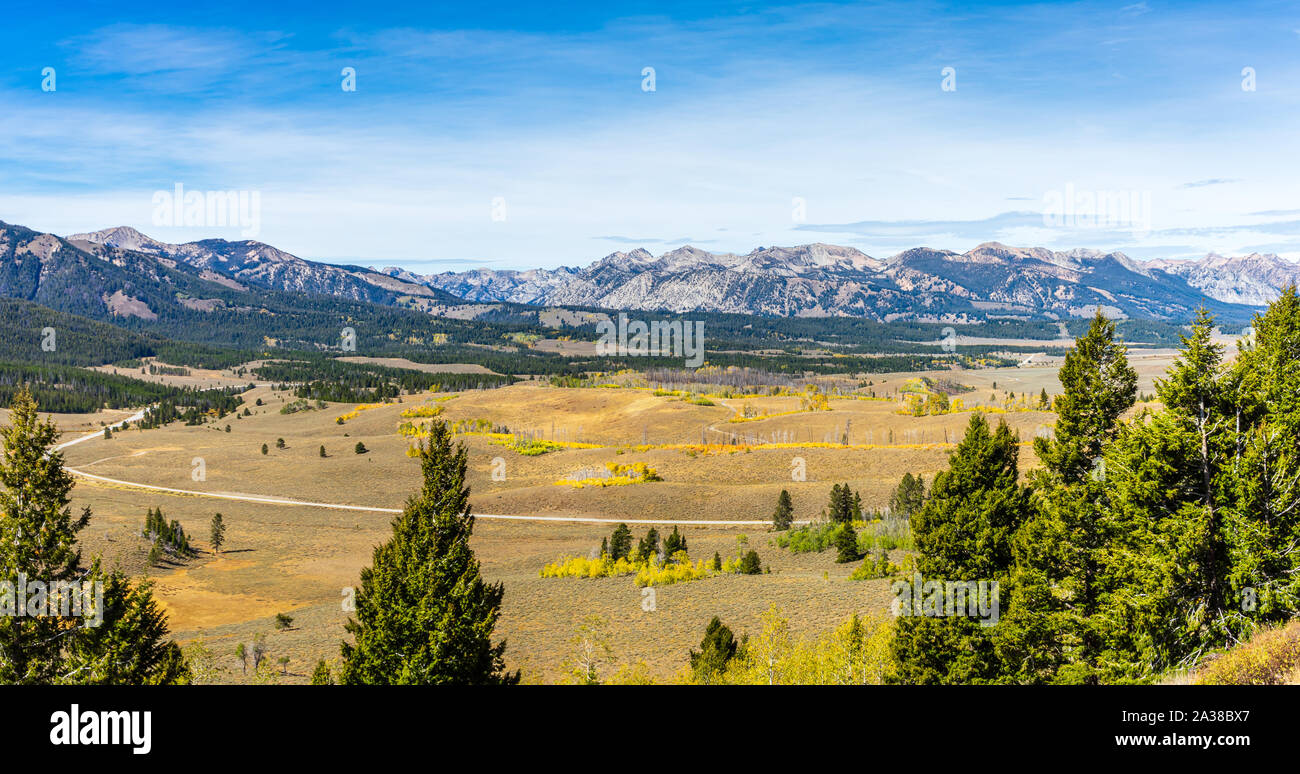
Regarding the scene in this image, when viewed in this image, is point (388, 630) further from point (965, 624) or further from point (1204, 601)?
point (1204, 601)

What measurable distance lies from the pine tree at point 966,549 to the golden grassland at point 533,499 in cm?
1533

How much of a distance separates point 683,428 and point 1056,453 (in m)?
129

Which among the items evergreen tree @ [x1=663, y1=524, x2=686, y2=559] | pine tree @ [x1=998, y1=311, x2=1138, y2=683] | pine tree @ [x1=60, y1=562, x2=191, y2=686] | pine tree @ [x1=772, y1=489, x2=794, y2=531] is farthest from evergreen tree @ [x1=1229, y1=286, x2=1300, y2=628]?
pine tree @ [x1=772, y1=489, x2=794, y2=531]

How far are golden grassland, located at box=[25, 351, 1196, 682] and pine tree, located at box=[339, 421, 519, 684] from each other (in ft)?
48.5

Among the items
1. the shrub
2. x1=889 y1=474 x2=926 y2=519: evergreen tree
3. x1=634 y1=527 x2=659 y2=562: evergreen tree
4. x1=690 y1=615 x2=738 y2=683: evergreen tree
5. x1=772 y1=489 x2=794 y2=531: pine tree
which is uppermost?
the shrub

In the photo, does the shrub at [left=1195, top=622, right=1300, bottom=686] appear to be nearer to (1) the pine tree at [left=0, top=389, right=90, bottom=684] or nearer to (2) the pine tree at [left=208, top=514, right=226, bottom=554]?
(1) the pine tree at [left=0, top=389, right=90, bottom=684]

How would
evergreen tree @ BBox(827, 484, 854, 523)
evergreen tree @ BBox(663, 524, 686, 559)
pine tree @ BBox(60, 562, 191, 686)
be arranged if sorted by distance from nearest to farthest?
1. pine tree @ BBox(60, 562, 191, 686)
2. evergreen tree @ BBox(663, 524, 686, 559)
3. evergreen tree @ BBox(827, 484, 854, 523)

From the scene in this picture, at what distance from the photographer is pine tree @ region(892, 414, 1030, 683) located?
24906 mm

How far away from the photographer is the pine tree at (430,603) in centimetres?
2197

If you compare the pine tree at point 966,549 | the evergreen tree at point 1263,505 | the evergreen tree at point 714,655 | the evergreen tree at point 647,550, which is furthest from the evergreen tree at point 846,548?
the evergreen tree at point 1263,505

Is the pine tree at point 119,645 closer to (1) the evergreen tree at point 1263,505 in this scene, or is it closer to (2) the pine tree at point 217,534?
(1) the evergreen tree at point 1263,505

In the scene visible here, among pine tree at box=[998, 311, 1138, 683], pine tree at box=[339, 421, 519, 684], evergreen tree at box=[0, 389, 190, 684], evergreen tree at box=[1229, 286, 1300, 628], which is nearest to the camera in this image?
evergreen tree at box=[1229, 286, 1300, 628]

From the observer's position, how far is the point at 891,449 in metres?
121

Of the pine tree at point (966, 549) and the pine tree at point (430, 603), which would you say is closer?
the pine tree at point (430, 603)
